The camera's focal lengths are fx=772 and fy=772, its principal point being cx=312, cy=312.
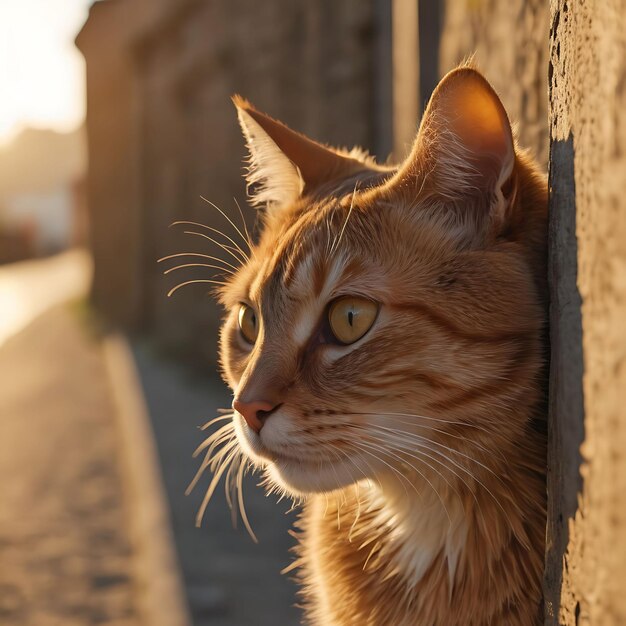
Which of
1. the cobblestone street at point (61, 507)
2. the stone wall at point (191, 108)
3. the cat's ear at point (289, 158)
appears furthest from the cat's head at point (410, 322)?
the cobblestone street at point (61, 507)

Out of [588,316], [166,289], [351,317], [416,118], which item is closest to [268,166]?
[351,317]

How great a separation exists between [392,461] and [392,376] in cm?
15

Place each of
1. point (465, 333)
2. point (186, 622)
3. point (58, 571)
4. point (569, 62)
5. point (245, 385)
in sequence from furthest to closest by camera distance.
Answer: point (58, 571), point (186, 622), point (245, 385), point (465, 333), point (569, 62)

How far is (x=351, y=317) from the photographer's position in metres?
1.32

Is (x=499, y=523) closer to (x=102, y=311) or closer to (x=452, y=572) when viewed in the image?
(x=452, y=572)

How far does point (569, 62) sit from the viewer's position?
1034 millimetres

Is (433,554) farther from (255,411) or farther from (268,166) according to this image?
(268,166)

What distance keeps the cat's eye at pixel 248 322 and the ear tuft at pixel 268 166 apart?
0.96ft

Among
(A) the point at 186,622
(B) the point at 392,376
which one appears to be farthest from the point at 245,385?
(A) the point at 186,622

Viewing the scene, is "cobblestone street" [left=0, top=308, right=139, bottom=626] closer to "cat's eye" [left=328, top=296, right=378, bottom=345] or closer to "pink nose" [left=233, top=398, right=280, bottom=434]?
"pink nose" [left=233, top=398, right=280, bottom=434]

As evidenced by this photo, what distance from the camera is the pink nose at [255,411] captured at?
131 centimetres

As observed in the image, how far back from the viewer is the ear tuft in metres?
1.69

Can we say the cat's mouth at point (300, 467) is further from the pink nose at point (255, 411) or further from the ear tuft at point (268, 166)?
the ear tuft at point (268, 166)

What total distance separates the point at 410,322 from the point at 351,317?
113mm
